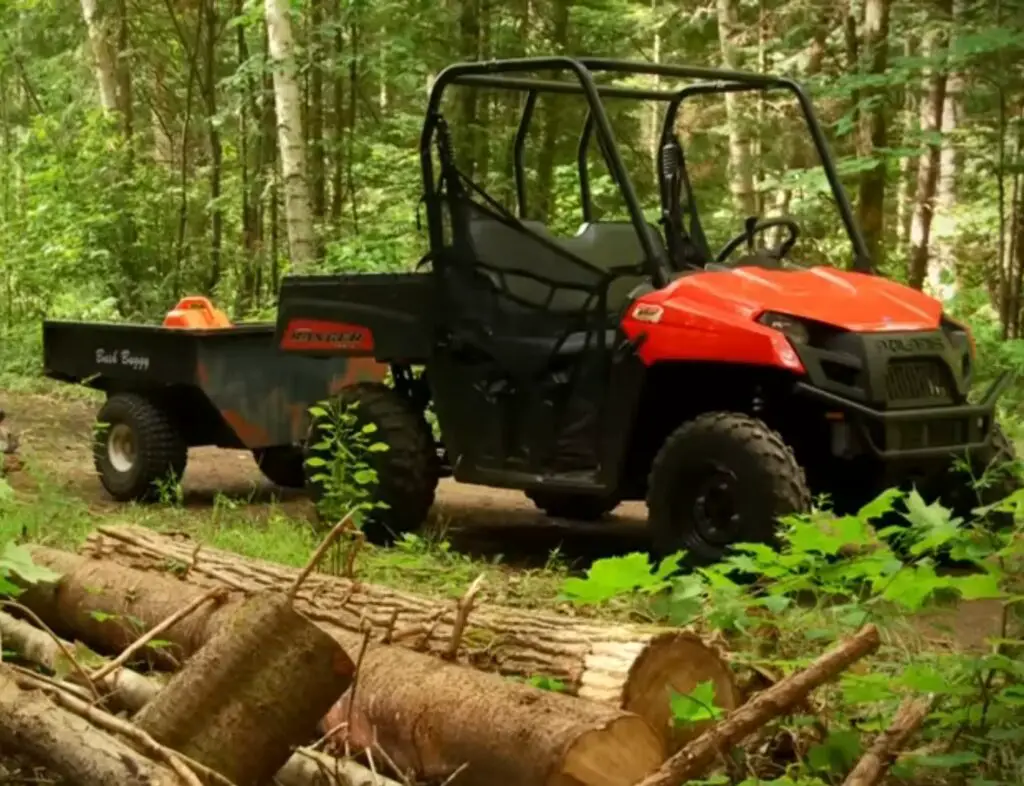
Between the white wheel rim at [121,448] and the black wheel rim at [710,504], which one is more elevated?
the black wheel rim at [710,504]

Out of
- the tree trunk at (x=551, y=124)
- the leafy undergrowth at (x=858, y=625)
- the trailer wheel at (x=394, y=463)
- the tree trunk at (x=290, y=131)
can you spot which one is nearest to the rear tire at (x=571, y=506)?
the trailer wheel at (x=394, y=463)

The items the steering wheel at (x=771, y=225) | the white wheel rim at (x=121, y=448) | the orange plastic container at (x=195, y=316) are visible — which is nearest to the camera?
the steering wheel at (x=771, y=225)

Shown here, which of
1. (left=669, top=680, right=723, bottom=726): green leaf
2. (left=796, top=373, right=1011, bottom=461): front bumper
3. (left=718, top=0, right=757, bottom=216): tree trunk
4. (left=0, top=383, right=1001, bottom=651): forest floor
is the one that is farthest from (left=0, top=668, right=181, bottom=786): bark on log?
(left=718, top=0, right=757, bottom=216): tree trunk

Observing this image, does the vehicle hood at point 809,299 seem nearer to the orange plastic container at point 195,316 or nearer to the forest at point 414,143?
the orange plastic container at point 195,316

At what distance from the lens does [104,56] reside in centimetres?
1694

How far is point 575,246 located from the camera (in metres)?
6.63

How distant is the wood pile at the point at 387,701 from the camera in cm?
295

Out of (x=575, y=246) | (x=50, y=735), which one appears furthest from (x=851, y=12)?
(x=50, y=735)

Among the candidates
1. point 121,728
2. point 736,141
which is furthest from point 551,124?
point 121,728

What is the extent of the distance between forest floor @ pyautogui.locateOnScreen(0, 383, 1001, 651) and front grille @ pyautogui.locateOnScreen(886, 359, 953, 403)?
0.84 m

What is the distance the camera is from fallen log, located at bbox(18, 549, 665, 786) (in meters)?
3.02

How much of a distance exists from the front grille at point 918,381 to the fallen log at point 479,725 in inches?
100

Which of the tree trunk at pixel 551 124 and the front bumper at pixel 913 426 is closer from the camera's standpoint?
the front bumper at pixel 913 426

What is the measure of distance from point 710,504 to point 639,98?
2.48 meters
